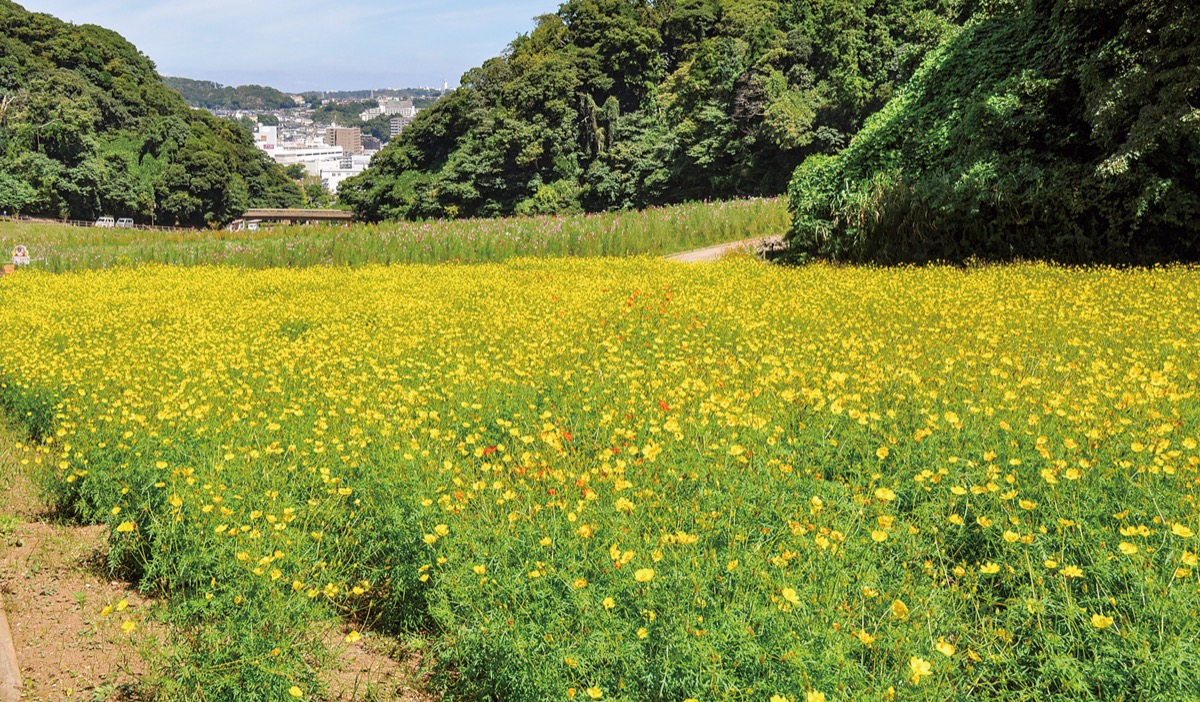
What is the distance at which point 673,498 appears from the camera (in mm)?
4352

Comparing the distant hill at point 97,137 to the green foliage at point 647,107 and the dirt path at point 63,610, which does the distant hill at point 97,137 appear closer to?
the green foliage at point 647,107

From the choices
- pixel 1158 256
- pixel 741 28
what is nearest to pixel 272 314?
pixel 1158 256

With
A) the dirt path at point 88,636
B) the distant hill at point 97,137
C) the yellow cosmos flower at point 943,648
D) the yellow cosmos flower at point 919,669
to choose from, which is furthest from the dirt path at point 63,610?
the distant hill at point 97,137

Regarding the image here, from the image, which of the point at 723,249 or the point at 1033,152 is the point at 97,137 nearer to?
the point at 723,249

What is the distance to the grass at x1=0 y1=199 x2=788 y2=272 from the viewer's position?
1911cm

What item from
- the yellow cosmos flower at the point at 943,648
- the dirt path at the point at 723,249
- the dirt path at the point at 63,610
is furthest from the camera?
the dirt path at the point at 723,249

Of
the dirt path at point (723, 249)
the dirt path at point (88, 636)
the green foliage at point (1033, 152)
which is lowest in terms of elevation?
the dirt path at point (88, 636)

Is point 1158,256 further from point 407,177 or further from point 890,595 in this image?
point 407,177

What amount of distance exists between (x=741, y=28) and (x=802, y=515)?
48218 mm

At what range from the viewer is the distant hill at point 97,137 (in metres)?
59.1

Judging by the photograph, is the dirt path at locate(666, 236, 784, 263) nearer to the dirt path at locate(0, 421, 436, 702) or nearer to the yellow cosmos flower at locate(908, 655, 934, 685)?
the dirt path at locate(0, 421, 436, 702)

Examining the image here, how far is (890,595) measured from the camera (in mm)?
3385

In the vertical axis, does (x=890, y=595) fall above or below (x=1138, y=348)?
below

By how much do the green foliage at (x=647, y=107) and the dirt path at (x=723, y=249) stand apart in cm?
1323
